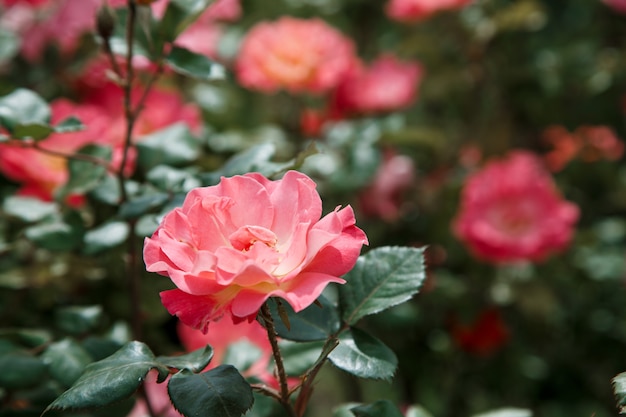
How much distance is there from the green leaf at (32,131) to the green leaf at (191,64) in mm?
134

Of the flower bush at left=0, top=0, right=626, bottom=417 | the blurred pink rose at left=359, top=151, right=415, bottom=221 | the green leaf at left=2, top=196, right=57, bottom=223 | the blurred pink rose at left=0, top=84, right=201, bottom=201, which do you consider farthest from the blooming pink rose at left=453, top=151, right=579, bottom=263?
the green leaf at left=2, top=196, right=57, bottom=223

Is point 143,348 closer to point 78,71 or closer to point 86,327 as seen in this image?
point 86,327

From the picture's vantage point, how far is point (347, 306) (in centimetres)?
62

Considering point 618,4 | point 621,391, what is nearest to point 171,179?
point 621,391

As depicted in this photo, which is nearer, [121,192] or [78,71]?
[121,192]

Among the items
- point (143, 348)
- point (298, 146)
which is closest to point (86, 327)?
point (143, 348)

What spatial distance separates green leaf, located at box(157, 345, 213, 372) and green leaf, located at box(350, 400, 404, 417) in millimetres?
124

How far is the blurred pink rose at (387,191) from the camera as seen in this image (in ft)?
4.73

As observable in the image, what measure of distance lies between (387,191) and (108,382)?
100cm

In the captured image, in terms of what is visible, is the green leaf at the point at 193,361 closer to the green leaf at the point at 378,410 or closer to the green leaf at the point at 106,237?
the green leaf at the point at 378,410

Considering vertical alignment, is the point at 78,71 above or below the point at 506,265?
above

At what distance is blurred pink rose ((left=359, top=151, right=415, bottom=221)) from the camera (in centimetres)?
144

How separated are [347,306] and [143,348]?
0.17 metres

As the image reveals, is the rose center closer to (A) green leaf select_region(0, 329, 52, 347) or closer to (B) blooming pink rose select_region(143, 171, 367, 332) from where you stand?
(B) blooming pink rose select_region(143, 171, 367, 332)
